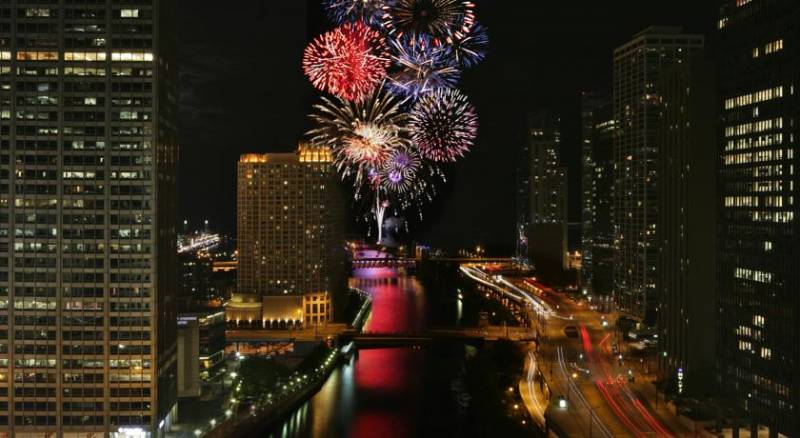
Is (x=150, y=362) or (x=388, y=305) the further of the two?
(x=388, y=305)

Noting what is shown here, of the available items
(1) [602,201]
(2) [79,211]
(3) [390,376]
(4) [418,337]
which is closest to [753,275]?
(3) [390,376]

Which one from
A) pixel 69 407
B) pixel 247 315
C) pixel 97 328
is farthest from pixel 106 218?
pixel 247 315

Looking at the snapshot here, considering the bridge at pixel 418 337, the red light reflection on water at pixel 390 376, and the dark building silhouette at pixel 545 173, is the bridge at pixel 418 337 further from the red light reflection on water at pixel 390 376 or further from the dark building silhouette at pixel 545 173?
the dark building silhouette at pixel 545 173

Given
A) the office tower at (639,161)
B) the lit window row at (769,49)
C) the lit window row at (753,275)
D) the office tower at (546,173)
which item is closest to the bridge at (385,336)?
the office tower at (639,161)

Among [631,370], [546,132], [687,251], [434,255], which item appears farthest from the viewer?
[434,255]

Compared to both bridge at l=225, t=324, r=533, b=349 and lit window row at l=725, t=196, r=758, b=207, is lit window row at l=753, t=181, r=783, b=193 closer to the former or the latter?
lit window row at l=725, t=196, r=758, b=207

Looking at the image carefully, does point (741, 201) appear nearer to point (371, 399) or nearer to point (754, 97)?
point (754, 97)

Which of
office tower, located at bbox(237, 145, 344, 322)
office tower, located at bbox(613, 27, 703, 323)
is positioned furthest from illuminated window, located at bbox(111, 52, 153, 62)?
office tower, located at bbox(613, 27, 703, 323)

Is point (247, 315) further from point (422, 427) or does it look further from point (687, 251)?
point (687, 251)
